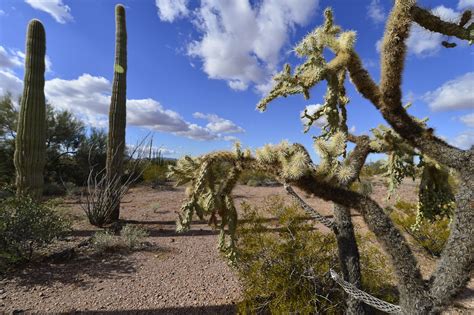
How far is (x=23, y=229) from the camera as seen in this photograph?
4789 mm

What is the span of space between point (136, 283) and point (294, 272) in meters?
2.40

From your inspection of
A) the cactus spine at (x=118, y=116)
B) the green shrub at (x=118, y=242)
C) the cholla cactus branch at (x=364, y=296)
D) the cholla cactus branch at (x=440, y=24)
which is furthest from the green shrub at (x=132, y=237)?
the cholla cactus branch at (x=440, y=24)

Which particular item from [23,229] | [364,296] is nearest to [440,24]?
[364,296]

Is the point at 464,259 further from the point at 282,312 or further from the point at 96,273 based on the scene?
the point at 96,273

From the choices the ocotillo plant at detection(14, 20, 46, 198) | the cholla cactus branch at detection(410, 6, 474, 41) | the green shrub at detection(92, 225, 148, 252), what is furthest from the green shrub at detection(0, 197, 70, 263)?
the cholla cactus branch at detection(410, 6, 474, 41)

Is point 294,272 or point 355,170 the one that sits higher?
point 355,170

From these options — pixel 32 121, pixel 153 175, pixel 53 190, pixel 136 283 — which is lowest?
pixel 136 283

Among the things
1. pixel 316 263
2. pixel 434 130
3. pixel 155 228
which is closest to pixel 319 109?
pixel 434 130

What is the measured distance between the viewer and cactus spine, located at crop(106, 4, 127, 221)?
7.75 meters

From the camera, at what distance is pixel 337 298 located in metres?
3.27

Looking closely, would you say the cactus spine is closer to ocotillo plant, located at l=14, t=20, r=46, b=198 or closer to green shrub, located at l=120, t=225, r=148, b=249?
green shrub, located at l=120, t=225, r=148, b=249

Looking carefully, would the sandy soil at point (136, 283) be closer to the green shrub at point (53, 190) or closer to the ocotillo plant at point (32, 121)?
the ocotillo plant at point (32, 121)

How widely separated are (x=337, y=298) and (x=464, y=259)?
2083mm

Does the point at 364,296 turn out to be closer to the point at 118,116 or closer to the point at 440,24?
the point at 440,24
